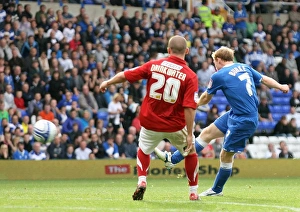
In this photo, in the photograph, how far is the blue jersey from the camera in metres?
11.5

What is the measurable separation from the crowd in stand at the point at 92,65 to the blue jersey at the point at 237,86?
8976 millimetres

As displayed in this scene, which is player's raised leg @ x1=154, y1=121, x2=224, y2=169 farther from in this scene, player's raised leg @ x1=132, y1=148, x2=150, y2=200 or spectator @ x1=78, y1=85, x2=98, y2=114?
spectator @ x1=78, y1=85, x2=98, y2=114

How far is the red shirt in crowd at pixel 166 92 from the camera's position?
34.9ft

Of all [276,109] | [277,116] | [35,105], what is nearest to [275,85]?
[35,105]

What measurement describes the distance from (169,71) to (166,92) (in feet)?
0.91

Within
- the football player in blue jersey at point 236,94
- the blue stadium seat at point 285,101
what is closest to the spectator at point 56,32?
the blue stadium seat at point 285,101

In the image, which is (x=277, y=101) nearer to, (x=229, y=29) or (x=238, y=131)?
(x=229, y=29)

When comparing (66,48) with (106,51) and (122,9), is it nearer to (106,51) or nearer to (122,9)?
(106,51)

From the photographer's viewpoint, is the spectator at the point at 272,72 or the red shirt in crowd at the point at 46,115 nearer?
the red shirt in crowd at the point at 46,115

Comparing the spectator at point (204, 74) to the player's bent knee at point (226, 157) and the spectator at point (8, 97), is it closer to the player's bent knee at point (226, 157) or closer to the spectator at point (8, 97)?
the spectator at point (8, 97)

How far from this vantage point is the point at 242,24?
92.7 ft

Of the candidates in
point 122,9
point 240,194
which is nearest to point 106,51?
point 122,9

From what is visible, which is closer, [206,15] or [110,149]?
[110,149]

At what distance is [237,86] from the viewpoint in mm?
11500
